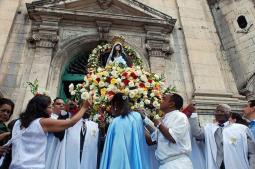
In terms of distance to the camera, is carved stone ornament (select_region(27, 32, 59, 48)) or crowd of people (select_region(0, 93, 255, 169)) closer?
crowd of people (select_region(0, 93, 255, 169))

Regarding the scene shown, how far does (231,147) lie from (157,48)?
5729 millimetres

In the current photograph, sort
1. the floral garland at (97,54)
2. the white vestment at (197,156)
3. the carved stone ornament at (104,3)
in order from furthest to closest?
the carved stone ornament at (104,3), the floral garland at (97,54), the white vestment at (197,156)

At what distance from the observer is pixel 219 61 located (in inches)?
415

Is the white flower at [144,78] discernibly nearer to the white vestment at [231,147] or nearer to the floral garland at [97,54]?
the white vestment at [231,147]

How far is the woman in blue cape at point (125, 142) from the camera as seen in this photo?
136 inches

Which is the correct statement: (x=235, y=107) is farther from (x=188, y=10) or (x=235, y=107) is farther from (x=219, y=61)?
(x=188, y=10)

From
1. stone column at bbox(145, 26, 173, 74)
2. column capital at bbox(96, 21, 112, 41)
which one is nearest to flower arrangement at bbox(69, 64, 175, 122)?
stone column at bbox(145, 26, 173, 74)

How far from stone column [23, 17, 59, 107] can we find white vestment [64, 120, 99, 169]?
166 inches

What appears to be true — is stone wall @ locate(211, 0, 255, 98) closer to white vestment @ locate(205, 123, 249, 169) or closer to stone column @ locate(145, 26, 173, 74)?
stone column @ locate(145, 26, 173, 74)

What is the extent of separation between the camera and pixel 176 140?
357cm

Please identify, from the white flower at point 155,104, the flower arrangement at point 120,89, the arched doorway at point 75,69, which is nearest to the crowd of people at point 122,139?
the flower arrangement at point 120,89

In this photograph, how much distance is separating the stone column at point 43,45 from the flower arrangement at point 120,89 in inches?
143

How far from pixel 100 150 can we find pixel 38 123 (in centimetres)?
149

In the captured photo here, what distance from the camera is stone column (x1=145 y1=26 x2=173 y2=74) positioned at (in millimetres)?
9281
